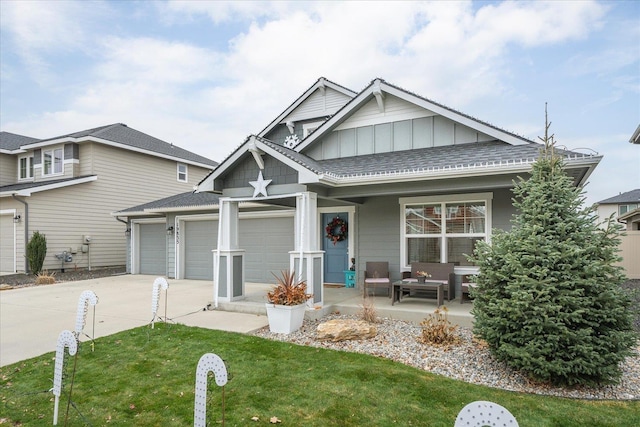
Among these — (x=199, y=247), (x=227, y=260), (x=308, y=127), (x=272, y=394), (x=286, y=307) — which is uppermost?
(x=308, y=127)

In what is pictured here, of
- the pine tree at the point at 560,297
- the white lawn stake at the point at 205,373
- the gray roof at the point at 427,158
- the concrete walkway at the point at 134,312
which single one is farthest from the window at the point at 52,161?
the pine tree at the point at 560,297

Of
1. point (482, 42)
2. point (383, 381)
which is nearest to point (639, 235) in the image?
point (482, 42)

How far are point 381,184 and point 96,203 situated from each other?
13824mm

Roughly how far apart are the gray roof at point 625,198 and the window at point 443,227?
24199 millimetres

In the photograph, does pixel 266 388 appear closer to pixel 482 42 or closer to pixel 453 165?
pixel 453 165

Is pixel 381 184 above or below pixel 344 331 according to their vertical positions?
above

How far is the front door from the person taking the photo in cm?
986

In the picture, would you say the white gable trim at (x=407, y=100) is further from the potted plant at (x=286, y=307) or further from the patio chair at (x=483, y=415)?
the patio chair at (x=483, y=415)

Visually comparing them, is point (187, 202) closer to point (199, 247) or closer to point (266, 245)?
point (199, 247)

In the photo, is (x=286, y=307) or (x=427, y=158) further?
(x=427, y=158)

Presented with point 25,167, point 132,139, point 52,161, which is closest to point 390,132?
point 132,139

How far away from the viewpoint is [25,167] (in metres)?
17.7

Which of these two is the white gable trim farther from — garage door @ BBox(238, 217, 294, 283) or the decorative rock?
the decorative rock

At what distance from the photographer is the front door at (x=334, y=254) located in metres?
9.86
